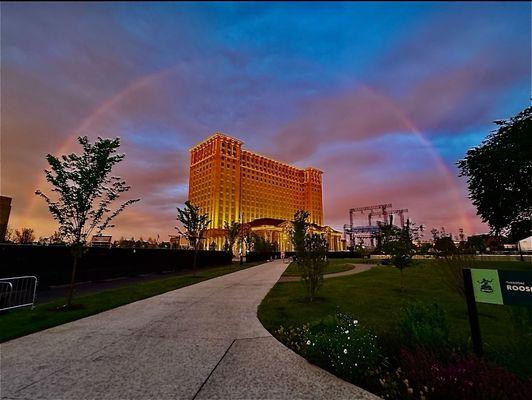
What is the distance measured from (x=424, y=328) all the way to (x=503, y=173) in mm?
32893

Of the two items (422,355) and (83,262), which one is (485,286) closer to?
(422,355)

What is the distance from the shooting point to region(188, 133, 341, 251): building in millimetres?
152688

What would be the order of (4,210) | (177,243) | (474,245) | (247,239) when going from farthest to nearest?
(177,243)
(247,239)
(4,210)
(474,245)

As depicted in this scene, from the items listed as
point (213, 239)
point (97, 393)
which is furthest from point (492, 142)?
point (213, 239)

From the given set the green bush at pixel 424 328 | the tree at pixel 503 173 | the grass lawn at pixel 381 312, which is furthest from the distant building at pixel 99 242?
the tree at pixel 503 173

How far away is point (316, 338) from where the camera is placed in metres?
5.21

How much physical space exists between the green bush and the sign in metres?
0.87

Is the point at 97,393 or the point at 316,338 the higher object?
the point at 316,338

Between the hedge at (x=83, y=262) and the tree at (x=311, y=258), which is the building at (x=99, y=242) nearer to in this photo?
the hedge at (x=83, y=262)

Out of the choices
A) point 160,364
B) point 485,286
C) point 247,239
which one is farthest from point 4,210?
point 247,239

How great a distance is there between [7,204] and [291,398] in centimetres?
3345

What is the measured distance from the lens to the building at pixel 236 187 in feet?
501

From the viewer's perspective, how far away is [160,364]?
5.07 meters

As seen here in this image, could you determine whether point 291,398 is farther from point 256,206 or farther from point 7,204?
point 256,206
